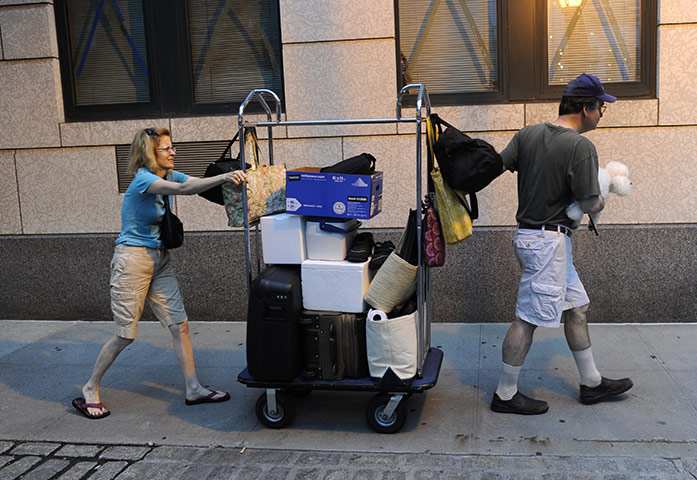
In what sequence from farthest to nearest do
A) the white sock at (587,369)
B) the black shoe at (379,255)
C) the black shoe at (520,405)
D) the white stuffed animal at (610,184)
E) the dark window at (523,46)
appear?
the dark window at (523,46) → the white sock at (587,369) → the black shoe at (520,405) → the black shoe at (379,255) → the white stuffed animal at (610,184)

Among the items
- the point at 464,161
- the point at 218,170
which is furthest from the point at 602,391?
the point at 218,170

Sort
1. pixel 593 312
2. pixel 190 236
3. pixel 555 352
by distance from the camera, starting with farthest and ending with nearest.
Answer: pixel 190 236, pixel 593 312, pixel 555 352

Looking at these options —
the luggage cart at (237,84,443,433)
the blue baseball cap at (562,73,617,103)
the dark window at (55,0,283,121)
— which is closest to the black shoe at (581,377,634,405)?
the luggage cart at (237,84,443,433)

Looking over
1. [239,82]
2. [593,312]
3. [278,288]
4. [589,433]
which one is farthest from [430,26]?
[589,433]

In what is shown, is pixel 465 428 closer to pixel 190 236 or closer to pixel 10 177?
pixel 190 236

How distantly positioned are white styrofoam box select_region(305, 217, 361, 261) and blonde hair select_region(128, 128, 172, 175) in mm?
1138

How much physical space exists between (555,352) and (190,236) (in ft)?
11.6

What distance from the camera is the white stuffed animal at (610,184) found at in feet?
14.3

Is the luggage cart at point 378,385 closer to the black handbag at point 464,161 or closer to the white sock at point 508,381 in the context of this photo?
the black handbag at point 464,161

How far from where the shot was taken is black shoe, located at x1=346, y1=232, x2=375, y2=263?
14.4 feet

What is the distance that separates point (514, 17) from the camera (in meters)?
6.55

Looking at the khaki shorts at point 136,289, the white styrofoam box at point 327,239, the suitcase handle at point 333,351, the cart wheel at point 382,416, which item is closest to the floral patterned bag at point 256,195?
the white styrofoam box at point 327,239

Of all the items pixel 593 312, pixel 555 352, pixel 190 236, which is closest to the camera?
pixel 555 352

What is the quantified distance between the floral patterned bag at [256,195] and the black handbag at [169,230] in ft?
1.39
